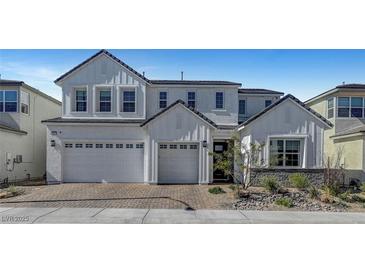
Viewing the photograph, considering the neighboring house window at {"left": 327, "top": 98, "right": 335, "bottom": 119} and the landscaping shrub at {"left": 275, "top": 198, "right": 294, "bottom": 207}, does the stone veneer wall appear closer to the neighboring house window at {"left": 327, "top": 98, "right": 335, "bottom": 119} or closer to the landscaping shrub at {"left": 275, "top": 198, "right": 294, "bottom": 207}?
the landscaping shrub at {"left": 275, "top": 198, "right": 294, "bottom": 207}

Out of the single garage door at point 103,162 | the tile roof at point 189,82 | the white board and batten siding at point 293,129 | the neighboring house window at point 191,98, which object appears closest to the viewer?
the white board and batten siding at point 293,129

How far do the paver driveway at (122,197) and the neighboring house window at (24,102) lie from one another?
6560mm

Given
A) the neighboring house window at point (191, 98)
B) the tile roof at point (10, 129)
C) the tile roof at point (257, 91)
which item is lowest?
the tile roof at point (10, 129)

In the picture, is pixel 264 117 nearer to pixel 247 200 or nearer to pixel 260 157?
pixel 260 157

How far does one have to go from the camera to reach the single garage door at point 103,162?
1628 cm

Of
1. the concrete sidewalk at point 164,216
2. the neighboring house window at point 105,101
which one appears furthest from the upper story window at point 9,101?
the concrete sidewalk at point 164,216

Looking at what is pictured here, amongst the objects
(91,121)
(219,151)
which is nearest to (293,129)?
(219,151)

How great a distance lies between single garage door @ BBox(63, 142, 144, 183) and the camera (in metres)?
16.3

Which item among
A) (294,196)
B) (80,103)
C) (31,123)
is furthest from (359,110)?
(31,123)

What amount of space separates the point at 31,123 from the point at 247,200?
15815 millimetres

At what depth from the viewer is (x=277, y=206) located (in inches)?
440

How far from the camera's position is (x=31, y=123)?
774 inches

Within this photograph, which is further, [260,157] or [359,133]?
[359,133]

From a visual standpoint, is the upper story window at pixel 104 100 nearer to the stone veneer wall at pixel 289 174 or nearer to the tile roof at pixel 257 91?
the tile roof at pixel 257 91
